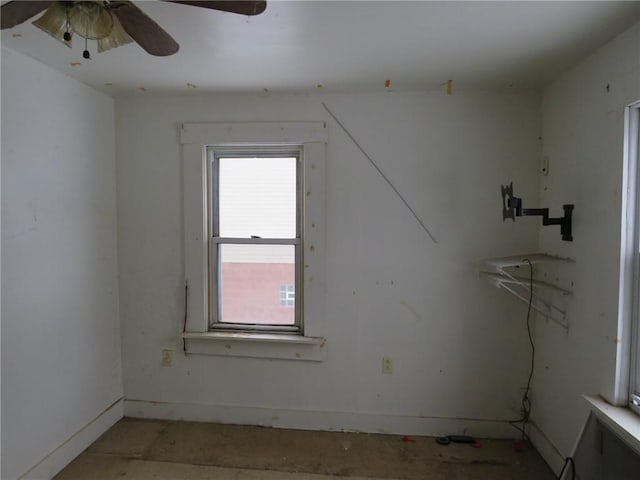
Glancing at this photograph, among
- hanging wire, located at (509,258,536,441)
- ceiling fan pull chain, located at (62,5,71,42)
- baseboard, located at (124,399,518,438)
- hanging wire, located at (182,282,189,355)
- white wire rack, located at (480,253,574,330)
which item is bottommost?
baseboard, located at (124,399,518,438)

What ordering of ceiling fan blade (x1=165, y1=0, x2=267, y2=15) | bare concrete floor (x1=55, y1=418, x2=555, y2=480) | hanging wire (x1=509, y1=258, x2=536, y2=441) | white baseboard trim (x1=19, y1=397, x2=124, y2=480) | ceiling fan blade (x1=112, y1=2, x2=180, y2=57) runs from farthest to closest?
hanging wire (x1=509, y1=258, x2=536, y2=441) < bare concrete floor (x1=55, y1=418, x2=555, y2=480) < white baseboard trim (x1=19, y1=397, x2=124, y2=480) < ceiling fan blade (x1=112, y1=2, x2=180, y2=57) < ceiling fan blade (x1=165, y1=0, x2=267, y2=15)

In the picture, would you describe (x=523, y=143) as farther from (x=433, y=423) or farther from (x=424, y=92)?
(x=433, y=423)

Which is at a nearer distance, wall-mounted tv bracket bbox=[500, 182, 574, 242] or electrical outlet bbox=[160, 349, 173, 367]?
wall-mounted tv bracket bbox=[500, 182, 574, 242]

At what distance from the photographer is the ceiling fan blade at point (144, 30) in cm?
114

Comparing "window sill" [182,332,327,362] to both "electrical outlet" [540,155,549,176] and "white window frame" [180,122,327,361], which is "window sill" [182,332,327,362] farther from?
"electrical outlet" [540,155,549,176]

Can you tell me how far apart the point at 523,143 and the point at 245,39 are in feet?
5.86

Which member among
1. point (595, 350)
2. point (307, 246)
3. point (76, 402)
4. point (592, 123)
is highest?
point (592, 123)

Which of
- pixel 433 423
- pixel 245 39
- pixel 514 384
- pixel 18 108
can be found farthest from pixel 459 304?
pixel 18 108

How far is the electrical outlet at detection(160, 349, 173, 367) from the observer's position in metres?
2.42

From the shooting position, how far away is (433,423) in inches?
88.4

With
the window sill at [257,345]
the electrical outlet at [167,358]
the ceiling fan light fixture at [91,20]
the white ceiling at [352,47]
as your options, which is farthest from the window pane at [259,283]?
the ceiling fan light fixture at [91,20]

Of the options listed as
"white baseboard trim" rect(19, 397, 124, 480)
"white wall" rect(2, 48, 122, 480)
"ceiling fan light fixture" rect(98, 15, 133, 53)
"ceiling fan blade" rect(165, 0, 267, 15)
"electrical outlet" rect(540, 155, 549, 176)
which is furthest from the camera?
"electrical outlet" rect(540, 155, 549, 176)

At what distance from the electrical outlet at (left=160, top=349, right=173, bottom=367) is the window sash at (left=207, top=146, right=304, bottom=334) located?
1.12 feet

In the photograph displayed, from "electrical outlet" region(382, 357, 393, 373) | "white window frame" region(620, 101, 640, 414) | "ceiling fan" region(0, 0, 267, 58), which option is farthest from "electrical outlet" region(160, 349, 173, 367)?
"white window frame" region(620, 101, 640, 414)
